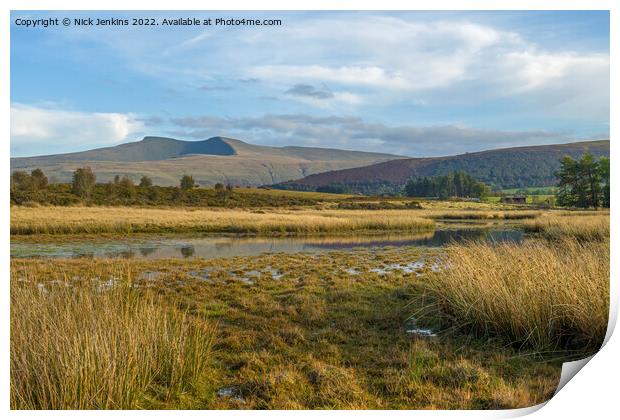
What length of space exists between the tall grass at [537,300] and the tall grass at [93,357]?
4365 mm

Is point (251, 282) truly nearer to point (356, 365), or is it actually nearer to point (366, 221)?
point (356, 365)

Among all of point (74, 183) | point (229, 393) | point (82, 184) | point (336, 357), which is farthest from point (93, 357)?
point (74, 183)

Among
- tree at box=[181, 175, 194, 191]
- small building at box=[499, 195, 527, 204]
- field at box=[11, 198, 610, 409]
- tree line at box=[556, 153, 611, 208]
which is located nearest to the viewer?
field at box=[11, 198, 610, 409]

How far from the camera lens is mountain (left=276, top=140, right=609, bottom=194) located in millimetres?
96512

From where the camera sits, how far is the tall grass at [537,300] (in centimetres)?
654

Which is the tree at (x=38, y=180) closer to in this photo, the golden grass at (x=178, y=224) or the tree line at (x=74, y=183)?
the tree line at (x=74, y=183)

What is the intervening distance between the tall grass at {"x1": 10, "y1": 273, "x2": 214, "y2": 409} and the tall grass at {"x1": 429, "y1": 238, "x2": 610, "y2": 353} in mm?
4365

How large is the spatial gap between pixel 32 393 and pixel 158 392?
1206 mm

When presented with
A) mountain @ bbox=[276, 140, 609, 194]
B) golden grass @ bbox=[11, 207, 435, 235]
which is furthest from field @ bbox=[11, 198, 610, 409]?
mountain @ bbox=[276, 140, 609, 194]

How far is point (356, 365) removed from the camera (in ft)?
19.4

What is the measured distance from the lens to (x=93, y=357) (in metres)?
4.44

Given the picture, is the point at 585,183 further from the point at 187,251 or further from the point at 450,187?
the point at 450,187

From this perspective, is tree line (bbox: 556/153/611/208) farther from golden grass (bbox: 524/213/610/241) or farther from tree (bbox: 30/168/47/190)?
tree (bbox: 30/168/47/190)
